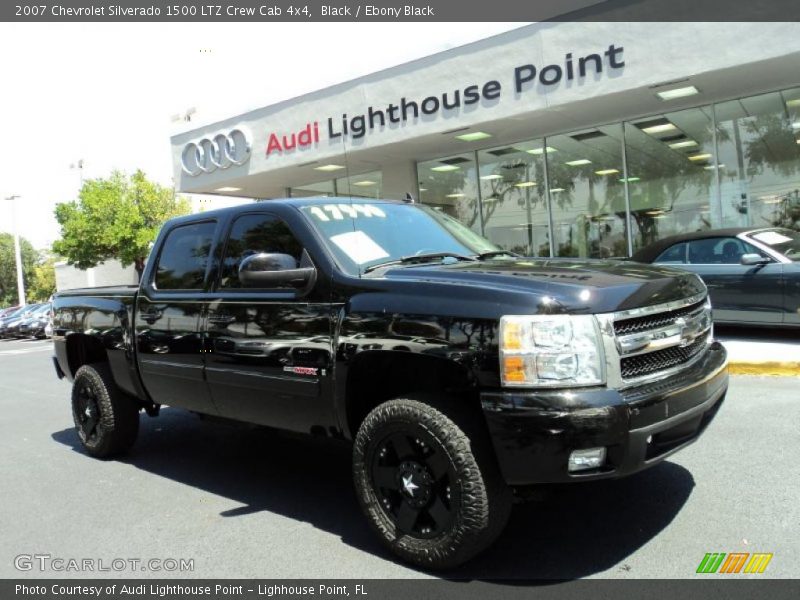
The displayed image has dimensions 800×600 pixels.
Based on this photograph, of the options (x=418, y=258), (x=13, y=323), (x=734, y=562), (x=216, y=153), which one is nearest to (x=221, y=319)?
(x=418, y=258)

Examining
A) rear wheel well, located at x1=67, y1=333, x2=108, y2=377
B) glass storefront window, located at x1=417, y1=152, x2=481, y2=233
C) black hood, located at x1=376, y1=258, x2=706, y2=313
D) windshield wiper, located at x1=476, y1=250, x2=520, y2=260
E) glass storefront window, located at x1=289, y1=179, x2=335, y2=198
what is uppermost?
glass storefront window, located at x1=289, y1=179, x2=335, y2=198

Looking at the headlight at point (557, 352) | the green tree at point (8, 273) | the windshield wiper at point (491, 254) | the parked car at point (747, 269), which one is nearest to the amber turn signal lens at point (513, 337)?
the headlight at point (557, 352)

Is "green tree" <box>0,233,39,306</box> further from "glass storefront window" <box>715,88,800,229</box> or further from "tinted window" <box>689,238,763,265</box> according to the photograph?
"tinted window" <box>689,238,763,265</box>

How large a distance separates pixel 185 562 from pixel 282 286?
1560mm

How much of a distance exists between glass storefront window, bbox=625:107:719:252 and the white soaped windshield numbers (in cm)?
1051

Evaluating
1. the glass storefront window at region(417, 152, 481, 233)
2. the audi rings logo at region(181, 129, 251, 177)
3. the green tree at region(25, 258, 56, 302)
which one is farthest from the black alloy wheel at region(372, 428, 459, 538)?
the green tree at region(25, 258, 56, 302)

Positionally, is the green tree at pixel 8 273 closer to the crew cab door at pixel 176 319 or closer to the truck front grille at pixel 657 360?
the crew cab door at pixel 176 319

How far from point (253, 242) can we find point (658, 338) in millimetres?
2541

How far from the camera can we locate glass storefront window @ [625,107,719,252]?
1295cm

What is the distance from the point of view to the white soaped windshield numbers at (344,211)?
4.07 meters

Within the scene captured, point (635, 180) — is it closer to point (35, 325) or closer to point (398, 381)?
point (398, 381)

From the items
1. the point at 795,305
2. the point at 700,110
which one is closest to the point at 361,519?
the point at 795,305

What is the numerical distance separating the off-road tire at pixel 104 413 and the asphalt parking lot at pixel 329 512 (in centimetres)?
16

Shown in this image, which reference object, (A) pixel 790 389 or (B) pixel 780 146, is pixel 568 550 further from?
(B) pixel 780 146
